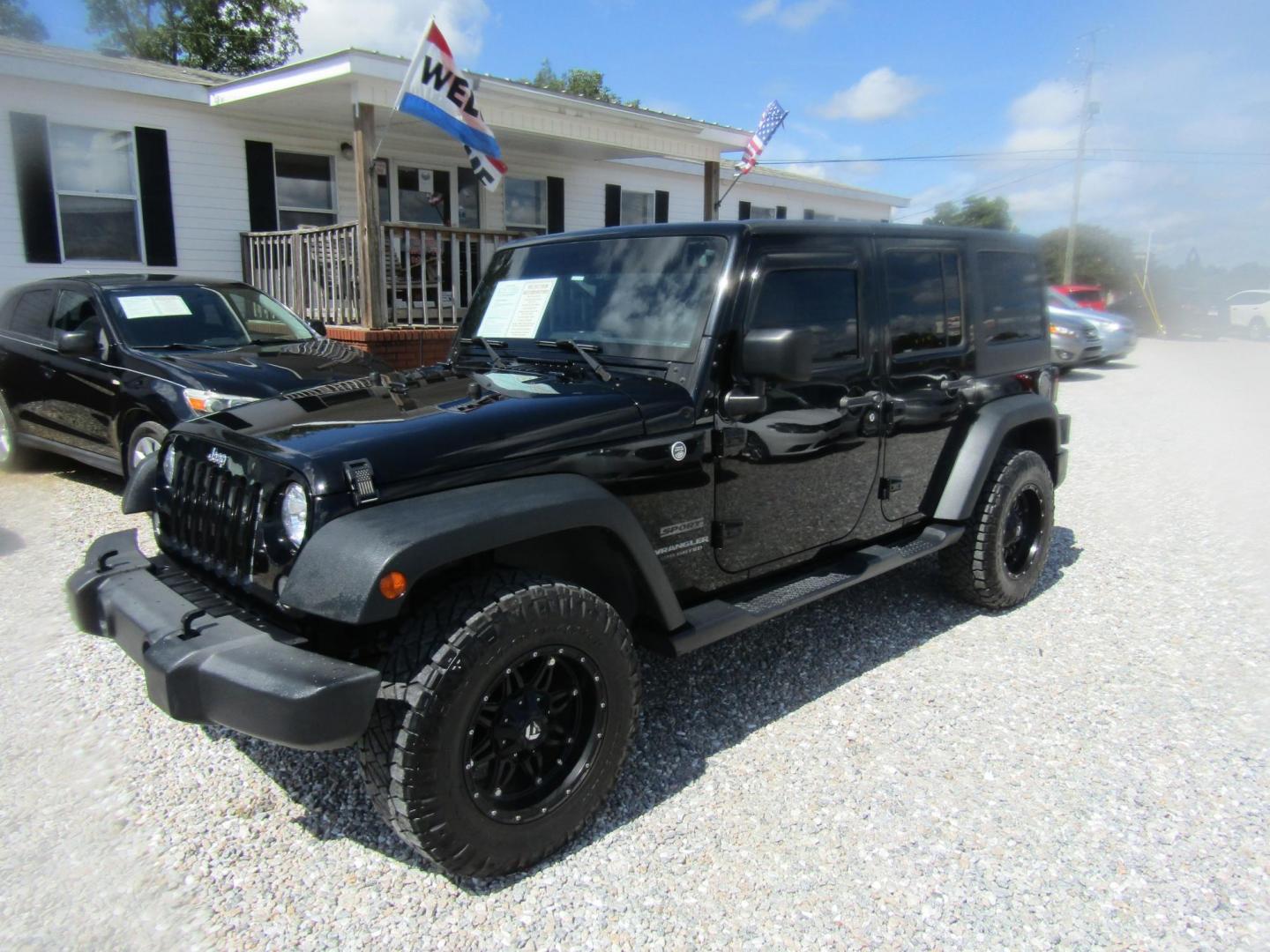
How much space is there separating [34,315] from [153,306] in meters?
1.28

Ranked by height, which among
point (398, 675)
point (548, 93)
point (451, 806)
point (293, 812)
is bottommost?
point (293, 812)

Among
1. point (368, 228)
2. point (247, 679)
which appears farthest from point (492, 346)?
point (368, 228)

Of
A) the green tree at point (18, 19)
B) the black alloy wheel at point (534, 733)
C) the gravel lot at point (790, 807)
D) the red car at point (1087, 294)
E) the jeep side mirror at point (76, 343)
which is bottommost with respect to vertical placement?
the gravel lot at point (790, 807)

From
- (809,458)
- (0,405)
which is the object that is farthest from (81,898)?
(0,405)

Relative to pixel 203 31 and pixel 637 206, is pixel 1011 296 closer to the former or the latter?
pixel 637 206

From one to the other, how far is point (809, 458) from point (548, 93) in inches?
357

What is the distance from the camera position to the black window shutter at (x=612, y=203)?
15.3 meters

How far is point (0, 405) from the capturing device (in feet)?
23.1

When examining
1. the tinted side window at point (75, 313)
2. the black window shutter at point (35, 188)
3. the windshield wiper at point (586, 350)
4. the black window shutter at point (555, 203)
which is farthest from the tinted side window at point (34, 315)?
the black window shutter at point (555, 203)

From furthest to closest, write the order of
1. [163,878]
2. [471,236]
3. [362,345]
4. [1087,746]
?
[471,236] < [362,345] < [1087,746] < [163,878]

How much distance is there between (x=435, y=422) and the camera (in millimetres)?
2551

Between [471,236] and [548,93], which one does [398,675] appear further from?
[548,93]

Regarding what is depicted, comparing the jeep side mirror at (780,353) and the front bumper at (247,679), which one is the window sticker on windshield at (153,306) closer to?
the front bumper at (247,679)

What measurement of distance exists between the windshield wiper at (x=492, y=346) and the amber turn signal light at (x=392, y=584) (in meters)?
1.43
